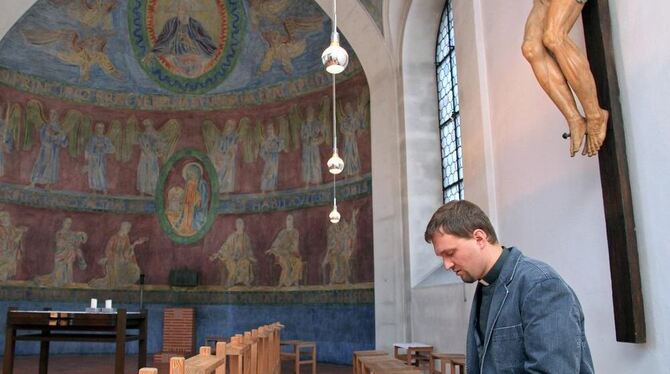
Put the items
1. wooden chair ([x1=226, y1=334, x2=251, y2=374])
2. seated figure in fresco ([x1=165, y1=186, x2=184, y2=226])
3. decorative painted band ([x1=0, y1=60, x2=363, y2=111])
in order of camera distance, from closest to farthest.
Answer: wooden chair ([x1=226, y1=334, x2=251, y2=374]), decorative painted band ([x1=0, y1=60, x2=363, y2=111]), seated figure in fresco ([x1=165, y1=186, x2=184, y2=226])

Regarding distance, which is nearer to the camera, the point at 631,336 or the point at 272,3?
the point at 631,336

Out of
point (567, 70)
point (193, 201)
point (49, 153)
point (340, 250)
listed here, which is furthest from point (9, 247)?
point (567, 70)

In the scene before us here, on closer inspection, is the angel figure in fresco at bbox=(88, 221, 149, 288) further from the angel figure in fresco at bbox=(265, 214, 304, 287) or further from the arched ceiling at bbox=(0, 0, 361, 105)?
the arched ceiling at bbox=(0, 0, 361, 105)

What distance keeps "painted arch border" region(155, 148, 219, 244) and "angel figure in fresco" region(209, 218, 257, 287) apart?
0.69 m

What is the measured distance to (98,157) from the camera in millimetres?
15031

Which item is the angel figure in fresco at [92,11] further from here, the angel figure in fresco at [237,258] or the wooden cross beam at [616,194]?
the wooden cross beam at [616,194]

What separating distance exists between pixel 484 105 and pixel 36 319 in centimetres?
601

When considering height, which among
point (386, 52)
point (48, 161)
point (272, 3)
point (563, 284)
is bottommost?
point (563, 284)

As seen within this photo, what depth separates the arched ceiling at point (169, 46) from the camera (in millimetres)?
14195

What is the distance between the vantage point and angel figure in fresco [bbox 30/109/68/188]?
14258 mm

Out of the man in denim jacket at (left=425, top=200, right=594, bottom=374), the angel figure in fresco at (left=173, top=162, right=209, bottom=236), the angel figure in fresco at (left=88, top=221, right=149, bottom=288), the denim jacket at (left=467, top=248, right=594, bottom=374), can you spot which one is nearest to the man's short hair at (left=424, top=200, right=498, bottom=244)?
the man in denim jacket at (left=425, top=200, right=594, bottom=374)

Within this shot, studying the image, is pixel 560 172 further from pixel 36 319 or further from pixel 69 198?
pixel 69 198

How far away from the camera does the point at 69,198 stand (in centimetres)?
1452

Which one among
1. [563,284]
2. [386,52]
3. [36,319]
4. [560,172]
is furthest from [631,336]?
[386,52]
